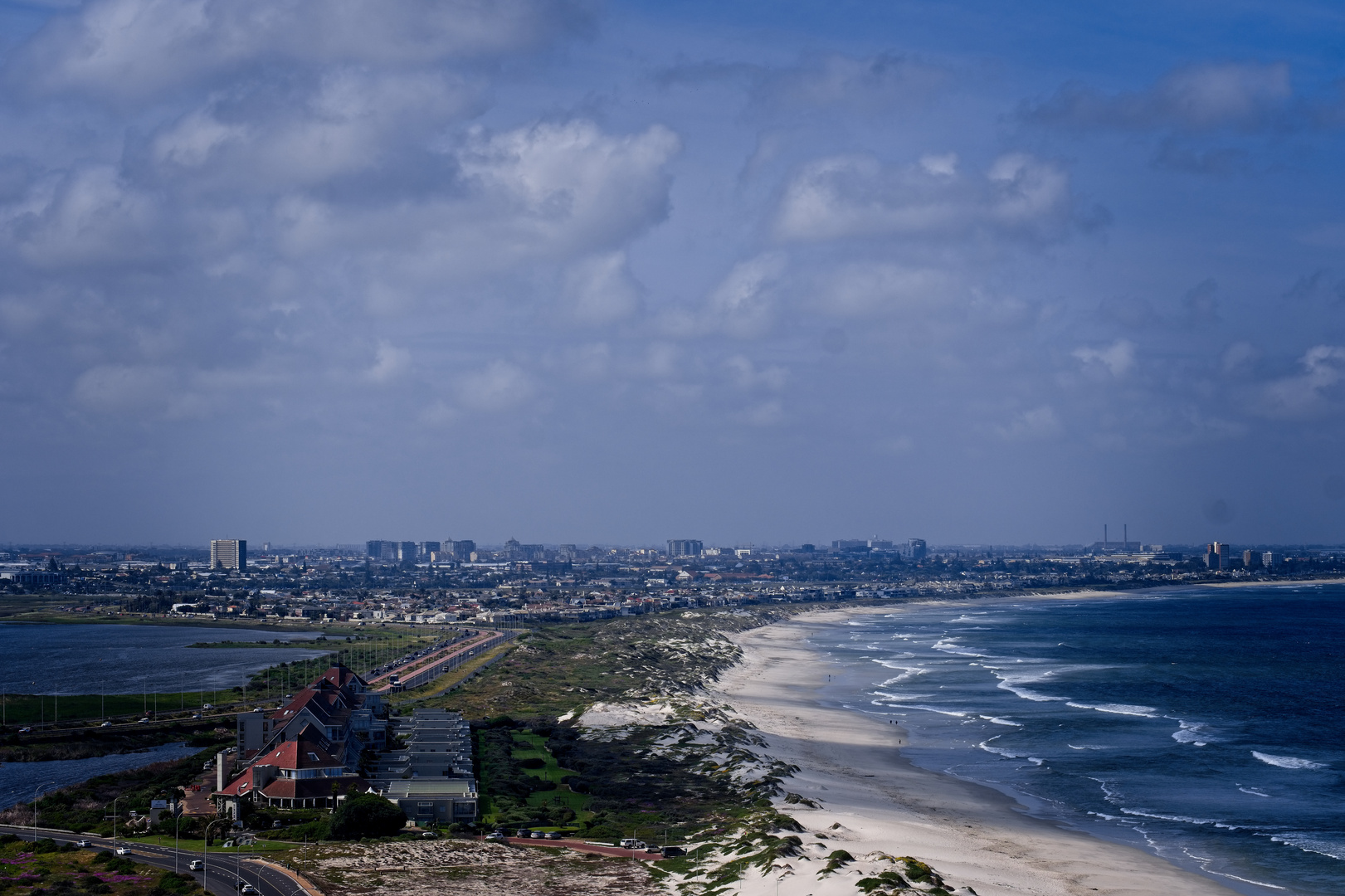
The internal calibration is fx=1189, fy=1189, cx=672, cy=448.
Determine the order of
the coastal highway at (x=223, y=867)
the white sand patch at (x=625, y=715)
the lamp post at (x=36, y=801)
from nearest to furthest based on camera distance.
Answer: the coastal highway at (x=223, y=867)
the lamp post at (x=36, y=801)
the white sand patch at (x=625, y=715)

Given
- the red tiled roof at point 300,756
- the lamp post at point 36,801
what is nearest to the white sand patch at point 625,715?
the red tiled roof at point 300,756

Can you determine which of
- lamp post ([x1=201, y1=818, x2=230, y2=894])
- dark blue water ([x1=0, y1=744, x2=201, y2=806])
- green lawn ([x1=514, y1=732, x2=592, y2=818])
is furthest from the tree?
dark blue water ([x1=0, y1=744, x2=201, y2=806])

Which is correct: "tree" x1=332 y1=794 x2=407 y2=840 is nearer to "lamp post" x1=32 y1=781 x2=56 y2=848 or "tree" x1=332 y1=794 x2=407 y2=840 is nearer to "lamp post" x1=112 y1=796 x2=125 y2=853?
"lamp post" x1=112 y1=796 x2=125 y2=853

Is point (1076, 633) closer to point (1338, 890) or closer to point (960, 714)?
point (960, 714)


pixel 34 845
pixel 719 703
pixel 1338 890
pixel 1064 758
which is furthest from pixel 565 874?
pixel 719 703

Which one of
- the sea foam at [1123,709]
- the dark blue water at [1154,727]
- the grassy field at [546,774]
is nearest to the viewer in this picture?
the dark blue water at [1154,727]

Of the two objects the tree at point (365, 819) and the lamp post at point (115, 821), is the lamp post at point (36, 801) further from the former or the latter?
the tree at point (365, 819)
